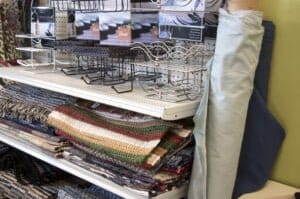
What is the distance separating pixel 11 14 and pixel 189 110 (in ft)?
4.25

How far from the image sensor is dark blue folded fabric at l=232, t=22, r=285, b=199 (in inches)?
44.4

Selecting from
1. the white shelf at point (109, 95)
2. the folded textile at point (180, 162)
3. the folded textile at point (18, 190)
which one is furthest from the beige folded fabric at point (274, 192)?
the folded textile at point (18, 190)

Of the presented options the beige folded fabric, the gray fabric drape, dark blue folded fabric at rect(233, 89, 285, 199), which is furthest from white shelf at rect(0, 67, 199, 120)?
the beige folded fabric

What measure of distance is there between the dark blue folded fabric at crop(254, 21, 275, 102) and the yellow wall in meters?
0.02

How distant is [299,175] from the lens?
3.72 ft

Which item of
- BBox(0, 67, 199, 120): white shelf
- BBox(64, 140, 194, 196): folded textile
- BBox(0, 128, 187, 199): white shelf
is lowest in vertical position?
BBox(0, 128, 187, 199): white shelf

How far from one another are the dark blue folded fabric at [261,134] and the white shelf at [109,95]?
0.20 meters

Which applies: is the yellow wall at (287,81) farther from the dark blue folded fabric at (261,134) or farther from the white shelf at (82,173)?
Result: the white shelf at (82,173)

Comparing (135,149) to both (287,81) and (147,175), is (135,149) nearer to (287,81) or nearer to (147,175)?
(147,175)

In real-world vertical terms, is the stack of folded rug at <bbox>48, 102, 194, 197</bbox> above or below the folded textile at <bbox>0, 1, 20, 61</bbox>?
below

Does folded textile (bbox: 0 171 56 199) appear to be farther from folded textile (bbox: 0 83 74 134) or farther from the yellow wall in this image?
the yellow wall

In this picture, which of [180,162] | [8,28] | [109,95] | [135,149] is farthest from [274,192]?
[8,28]

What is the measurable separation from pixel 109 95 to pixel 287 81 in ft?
1.84

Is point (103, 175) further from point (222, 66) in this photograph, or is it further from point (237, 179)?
point (222, 66)
